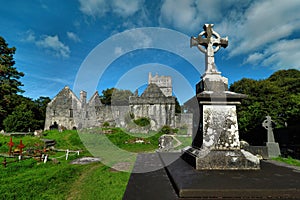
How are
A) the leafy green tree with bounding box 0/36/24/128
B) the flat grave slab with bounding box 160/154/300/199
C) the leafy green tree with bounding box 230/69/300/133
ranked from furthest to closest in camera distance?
the leafy green tree with bounding box 0/36/24/128, the leafy green tree with bounding box 230/69/300/133, the flat grave slab with bounding box 160/154/300/199

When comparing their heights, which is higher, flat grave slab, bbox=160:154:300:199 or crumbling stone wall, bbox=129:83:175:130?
crumbling stone wall, bbox=129:83:175:130

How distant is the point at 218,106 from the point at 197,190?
2.07 meters

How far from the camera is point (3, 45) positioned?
30484mm

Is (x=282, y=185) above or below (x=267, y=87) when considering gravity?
below

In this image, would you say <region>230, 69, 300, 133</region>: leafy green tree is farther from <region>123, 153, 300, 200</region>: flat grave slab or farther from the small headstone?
<region>123, 153, 300, 200</region>: flat grave slab

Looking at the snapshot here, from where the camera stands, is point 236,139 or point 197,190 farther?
point 236,139

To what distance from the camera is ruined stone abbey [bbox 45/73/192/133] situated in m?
29.5

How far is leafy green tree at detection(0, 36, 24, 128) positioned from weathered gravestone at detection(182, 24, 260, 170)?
35017 mm

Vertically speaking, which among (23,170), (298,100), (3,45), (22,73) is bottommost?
(23,170)

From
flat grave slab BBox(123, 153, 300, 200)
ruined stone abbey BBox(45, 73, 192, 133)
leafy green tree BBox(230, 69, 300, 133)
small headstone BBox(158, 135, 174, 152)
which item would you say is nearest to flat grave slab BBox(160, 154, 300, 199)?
flat grave slab BBox(123, 153, 300, 200)

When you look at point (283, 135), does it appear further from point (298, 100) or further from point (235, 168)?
point (235, 168)

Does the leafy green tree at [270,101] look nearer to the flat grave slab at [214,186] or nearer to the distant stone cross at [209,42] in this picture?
the distant stone cross at [209,42]

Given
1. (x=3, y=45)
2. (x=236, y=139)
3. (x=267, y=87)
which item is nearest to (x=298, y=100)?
(x=267, y=87)

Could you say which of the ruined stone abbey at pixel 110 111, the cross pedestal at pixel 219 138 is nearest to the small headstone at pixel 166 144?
the cross pedestal at pixel 219 138
